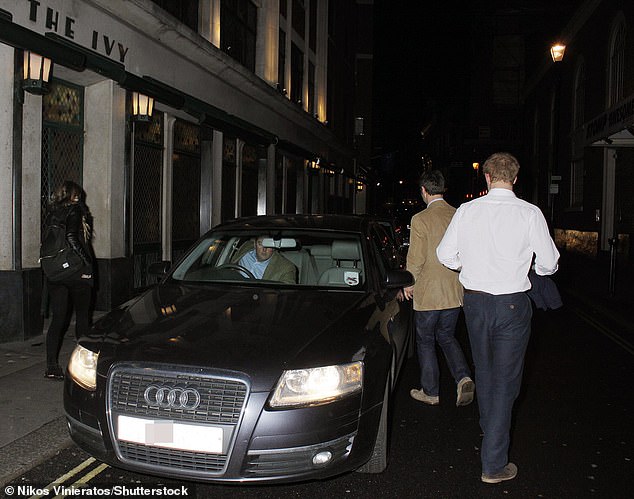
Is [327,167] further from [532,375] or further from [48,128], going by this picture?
[532,375]

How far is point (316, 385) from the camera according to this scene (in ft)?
10.8

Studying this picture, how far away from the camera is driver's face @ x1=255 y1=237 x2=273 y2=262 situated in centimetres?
534

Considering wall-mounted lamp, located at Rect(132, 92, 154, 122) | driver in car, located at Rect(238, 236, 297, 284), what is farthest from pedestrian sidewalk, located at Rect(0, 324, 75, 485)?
wall-mounted lamp, located at Rect(132, 92, 154, 122)

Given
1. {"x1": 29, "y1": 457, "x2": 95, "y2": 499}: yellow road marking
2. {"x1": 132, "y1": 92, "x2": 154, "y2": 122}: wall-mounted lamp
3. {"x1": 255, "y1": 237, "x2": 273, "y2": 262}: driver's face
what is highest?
{"x1": 132, "y1": 92, "x2": 154, "y2": 122}: wall-mounted lamp

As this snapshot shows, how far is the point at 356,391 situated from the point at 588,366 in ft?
15.6

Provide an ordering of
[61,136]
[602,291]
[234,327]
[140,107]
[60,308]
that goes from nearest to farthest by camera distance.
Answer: [234,327]
[60,308]
[61,136]
[140,107]
[602,291]

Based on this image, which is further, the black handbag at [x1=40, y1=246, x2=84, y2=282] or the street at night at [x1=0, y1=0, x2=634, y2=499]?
the black handbag at [x1=40, y1=246, x2=84, y2=282]

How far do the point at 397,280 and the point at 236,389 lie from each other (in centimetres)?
189

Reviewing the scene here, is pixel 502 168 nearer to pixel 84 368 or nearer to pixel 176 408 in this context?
pixel 176 408

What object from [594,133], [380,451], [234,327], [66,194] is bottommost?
[380,451]

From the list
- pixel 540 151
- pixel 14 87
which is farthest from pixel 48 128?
pixel 540 151

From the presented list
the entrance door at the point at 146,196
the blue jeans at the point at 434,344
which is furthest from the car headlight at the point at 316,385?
the entrance door at the point at 146,196

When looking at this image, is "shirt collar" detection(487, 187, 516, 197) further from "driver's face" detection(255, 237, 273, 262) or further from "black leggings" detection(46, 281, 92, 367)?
"black leggings" detection(46, 281, 92, 367)

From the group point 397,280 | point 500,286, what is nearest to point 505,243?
point 500,286
